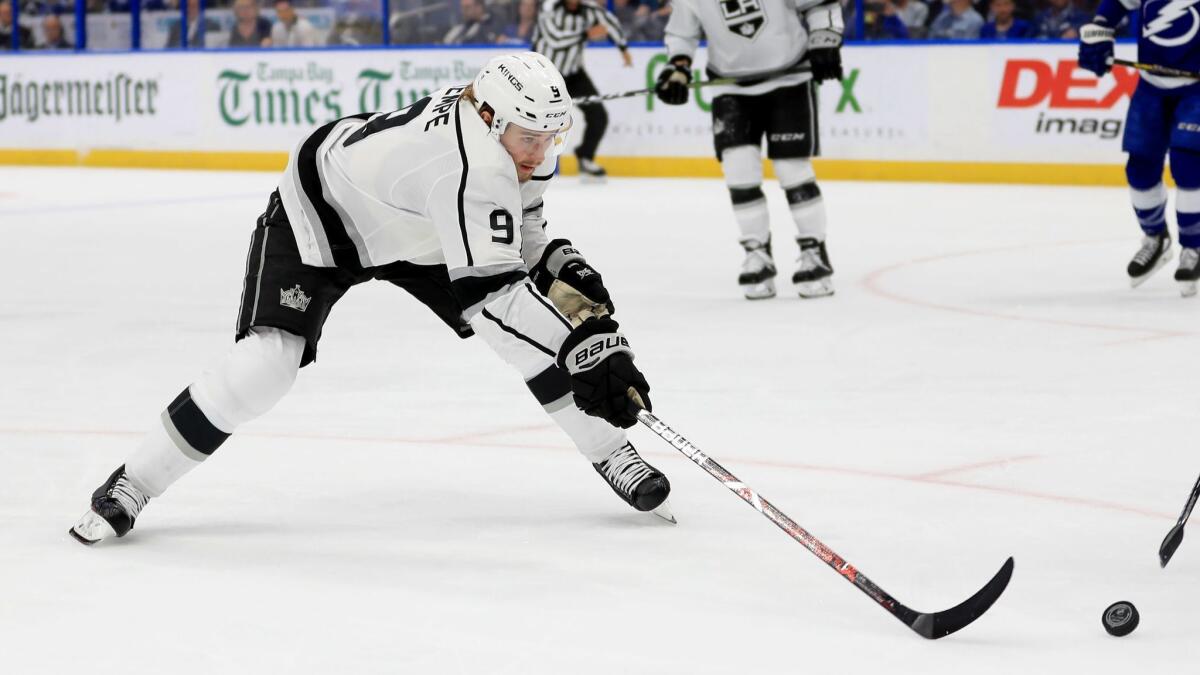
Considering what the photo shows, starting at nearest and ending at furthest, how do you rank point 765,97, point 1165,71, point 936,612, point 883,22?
point 936,612 → point 1165,71 → point 765,97 → point 883,22

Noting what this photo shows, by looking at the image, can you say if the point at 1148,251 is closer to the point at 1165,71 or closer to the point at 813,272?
the point at 1165,71

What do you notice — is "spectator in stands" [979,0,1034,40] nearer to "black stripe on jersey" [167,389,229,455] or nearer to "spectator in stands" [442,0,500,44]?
"spectator in stands" [442,0,500,44]

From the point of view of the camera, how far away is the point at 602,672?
2.29 metres

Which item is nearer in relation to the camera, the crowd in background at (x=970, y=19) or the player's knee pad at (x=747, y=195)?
the player's knee pad at (x=747, y=195)

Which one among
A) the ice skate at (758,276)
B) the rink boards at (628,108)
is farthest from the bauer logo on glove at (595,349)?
the rink boards at (628,108)

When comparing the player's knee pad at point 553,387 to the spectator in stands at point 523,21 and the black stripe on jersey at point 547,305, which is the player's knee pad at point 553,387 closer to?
the black stripe on jersey at point 547,305

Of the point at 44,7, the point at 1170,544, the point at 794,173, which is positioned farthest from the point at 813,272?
the point at 44,7

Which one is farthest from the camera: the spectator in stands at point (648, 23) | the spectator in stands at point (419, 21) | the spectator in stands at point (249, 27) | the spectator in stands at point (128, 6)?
the spectator in stands at point (128, 6)

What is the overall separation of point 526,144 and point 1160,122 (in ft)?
12.8

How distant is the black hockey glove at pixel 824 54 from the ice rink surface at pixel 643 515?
2.64ft

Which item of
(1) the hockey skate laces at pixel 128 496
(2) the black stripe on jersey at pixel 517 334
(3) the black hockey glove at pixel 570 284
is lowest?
(1) the hockey skate laces at pixel 128 496

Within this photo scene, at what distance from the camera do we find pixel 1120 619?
2.41 m

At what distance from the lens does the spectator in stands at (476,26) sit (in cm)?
1269

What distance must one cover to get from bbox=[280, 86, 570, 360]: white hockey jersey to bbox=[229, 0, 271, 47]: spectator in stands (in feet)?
35.1
